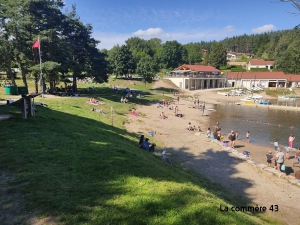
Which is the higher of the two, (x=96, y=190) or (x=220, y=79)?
(x=220, y=79)

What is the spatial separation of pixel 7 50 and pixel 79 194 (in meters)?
29.8

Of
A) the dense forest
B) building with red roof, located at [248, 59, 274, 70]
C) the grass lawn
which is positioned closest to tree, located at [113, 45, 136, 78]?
the dense forest

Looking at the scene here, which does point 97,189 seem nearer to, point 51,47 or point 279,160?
point 279,160

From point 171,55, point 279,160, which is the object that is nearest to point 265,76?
point 171,55

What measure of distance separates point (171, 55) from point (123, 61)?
120 feet

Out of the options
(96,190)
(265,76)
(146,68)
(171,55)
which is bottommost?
(96,190)

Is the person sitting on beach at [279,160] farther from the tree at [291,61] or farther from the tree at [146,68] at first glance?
the tree at [291,61]

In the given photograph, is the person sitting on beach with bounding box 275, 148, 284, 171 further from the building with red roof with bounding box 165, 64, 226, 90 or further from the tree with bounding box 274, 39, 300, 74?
the tree with bounding box 274, 39, 300, 74

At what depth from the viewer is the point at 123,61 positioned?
66.8 meters

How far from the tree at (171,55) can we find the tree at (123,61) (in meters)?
32.4

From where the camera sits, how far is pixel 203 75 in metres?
76.2

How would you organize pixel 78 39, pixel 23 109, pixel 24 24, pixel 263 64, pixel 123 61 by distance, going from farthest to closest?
pixel 263 64
pixel 123 61
pixel 78 39
pixel 24 24
pixel 23 109

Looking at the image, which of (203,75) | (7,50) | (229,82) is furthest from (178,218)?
(229,82)

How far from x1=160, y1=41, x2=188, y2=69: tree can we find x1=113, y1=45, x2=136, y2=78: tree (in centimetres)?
3245
